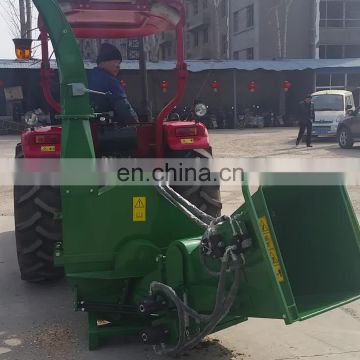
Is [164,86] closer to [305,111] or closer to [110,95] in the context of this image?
[305,111]

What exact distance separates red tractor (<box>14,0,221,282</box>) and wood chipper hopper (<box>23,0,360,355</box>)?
33.9 inches

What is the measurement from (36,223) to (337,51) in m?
35.2

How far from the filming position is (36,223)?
4.19 m

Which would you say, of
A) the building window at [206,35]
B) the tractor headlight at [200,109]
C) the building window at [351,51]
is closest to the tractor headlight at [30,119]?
the tractor headlight at [200,109]

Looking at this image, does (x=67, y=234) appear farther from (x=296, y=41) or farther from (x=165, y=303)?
(x=296, y=41)

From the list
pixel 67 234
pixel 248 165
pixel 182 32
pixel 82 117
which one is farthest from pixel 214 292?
pixel 248 165

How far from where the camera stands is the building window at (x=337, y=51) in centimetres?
3578

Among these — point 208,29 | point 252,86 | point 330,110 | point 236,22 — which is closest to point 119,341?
point 330,110

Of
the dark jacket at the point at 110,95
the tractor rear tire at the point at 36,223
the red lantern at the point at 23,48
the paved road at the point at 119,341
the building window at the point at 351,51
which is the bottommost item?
the paved road at the point at 119,341

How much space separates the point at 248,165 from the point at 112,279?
8.67 metres

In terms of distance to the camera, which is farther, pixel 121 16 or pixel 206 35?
pixel 206 35

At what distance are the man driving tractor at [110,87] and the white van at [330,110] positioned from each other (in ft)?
44.4

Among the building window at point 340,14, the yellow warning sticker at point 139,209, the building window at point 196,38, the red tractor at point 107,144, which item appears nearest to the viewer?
the yellow warning sticker at point 139,209

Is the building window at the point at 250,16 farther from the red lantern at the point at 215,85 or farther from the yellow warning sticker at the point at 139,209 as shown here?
the yellow warning sticker at the point at 139,209
